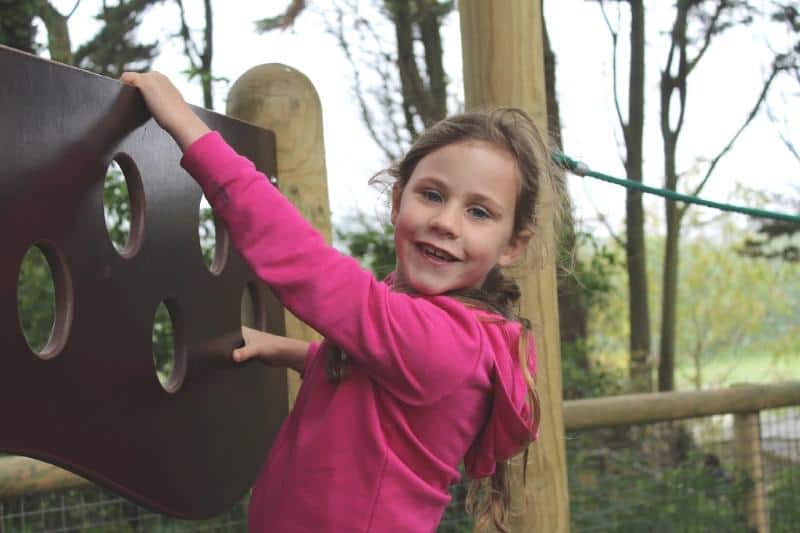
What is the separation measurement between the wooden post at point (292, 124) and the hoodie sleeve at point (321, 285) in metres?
0.64

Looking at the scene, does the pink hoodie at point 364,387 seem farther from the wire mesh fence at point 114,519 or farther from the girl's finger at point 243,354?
the wire mesh fence at point 114,519

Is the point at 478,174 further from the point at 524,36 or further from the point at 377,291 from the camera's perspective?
the point at 524,36

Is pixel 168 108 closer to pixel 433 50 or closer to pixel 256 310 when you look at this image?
pixel 256 310

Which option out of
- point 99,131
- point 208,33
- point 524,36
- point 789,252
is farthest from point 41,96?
point 789,252

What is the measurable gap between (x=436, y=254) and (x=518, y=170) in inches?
7.6

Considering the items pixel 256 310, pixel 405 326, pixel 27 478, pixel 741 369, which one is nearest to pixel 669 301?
pixel 741 369

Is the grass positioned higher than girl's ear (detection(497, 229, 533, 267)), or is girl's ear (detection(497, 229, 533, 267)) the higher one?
girl's ear (detection(497, 229, 533, 267))

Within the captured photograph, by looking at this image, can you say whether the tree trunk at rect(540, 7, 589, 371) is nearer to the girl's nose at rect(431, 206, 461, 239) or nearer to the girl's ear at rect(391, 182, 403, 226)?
the girl's ear at rect(391, 182, 403, 226)

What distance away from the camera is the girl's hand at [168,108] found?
135 cm

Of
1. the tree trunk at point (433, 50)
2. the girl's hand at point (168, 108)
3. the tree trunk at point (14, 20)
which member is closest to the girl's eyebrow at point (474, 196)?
the girl's hand at point (168, 108)

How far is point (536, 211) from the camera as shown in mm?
1612

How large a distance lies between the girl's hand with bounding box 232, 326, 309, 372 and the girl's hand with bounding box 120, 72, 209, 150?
52 centimetres

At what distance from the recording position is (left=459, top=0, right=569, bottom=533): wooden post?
6.56 ft

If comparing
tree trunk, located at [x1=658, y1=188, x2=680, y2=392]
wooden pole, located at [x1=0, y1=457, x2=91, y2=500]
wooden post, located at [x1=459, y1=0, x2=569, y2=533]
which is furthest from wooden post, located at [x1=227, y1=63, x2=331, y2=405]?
tree trunk, located at [x1=658, y1=188, x2=680, y2=392]
